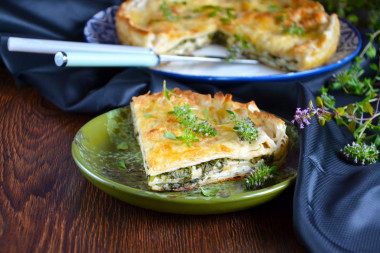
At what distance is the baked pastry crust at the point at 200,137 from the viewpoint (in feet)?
8.06

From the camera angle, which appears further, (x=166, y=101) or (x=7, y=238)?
(x=166, y=101)

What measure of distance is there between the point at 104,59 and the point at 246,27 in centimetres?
135

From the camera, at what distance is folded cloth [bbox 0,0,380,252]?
221 cm

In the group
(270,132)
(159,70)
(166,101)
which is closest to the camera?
(270,132)

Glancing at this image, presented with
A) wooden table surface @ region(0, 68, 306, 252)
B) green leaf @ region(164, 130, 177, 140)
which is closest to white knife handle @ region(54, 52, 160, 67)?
wooden table surface @ region(0, 68, 306, 252)

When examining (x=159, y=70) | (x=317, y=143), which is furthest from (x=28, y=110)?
(x=317, y=143)

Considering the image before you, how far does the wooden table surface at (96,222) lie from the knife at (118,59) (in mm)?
568

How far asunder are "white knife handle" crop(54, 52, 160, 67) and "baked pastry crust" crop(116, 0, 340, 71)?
435 millimetres

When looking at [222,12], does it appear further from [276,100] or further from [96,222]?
[96,222]

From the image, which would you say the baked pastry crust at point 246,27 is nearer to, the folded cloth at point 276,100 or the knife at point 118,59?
→ the knife at point 118,59

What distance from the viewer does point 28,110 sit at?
3.47 metres

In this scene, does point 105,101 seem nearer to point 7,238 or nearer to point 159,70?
point 159,70

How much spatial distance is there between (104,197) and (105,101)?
95 centimetres

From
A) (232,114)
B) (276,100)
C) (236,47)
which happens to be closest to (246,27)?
(236,47)
